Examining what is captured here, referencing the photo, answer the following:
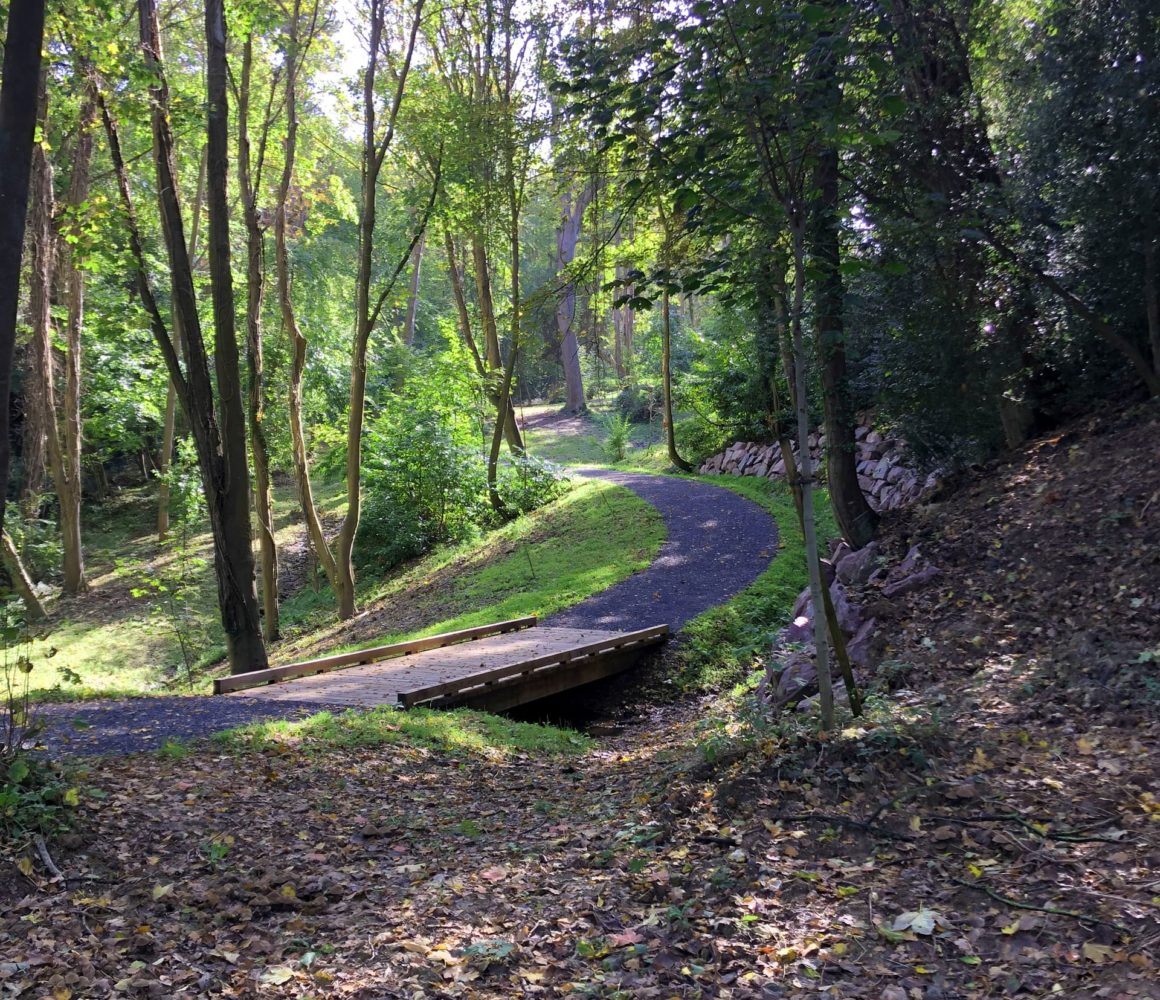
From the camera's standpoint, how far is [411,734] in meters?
6.63

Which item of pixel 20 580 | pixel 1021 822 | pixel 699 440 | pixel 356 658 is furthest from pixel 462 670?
pixel 699 440

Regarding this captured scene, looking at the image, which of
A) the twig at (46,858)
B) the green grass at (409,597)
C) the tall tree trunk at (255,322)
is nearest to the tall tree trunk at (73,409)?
the green grass at (409,597)

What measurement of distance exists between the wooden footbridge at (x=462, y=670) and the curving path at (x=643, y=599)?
55cm

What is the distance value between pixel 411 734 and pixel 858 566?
534 cm

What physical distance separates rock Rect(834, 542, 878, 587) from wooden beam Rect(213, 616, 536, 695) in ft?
14.0

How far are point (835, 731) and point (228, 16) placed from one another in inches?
405

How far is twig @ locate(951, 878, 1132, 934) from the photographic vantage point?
2868mm

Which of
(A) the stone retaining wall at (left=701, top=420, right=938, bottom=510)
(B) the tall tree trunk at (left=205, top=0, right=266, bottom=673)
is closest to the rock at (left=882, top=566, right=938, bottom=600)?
(A) the stone retaining wall at (left=701, top=420, right=938, bottom=510)

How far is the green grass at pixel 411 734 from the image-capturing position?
618cm

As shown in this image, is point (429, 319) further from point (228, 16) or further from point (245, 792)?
point (245, 792)

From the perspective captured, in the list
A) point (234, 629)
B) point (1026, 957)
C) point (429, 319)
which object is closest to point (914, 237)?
point (1026, 957)

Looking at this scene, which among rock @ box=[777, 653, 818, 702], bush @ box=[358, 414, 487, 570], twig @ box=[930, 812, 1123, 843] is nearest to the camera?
twig @ box=[930, 812, 1123, 843]

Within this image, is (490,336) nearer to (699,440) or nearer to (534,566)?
(699,440)

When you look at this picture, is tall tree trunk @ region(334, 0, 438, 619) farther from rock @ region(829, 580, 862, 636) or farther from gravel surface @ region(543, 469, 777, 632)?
rock @ region(829, 580, 862, 636)
